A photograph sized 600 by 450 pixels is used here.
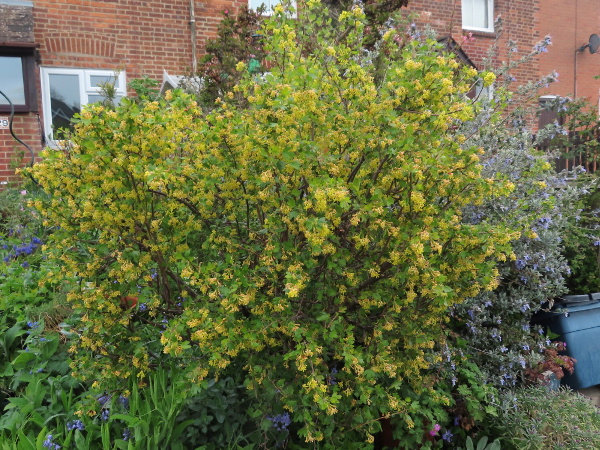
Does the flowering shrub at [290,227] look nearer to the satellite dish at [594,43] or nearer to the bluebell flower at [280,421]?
the bluebell flower at [280,421]

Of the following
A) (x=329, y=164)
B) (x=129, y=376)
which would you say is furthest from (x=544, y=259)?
(x=129, y=376)

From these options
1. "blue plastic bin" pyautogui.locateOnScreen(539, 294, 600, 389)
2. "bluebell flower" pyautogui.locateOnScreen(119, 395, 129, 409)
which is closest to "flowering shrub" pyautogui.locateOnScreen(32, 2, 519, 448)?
"bluebell flower" pyautogui.locateOnScreen(119, 395, 129, 409)

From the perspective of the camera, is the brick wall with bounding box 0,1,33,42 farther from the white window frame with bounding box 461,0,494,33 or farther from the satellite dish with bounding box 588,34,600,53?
the satellite dish with bounding box 588,34,600,53

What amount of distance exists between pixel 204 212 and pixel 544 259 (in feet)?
6.94

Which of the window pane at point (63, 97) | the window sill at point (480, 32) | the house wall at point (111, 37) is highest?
the window sill at point (480, 32)

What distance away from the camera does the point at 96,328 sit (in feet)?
7.00

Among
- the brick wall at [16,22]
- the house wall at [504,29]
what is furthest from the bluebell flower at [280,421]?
the house wall at [504,29]

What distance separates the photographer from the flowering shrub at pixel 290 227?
6.25 ft

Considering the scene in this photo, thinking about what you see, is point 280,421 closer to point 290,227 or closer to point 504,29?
point 290,227

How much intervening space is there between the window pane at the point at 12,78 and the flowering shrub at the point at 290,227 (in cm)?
599

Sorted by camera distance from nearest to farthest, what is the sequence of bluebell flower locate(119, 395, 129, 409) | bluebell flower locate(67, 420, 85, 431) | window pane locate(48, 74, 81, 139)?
bluebell flower locate(67, 420, 85, 431) < bluebell flower locate(119, 395, 129, 409) < window pane locate(48, 74, 81, 139)

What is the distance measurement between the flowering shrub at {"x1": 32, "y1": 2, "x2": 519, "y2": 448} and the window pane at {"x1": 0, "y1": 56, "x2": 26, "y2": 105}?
19.6ft

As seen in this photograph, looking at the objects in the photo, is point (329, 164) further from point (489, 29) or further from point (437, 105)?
point (489, 29)

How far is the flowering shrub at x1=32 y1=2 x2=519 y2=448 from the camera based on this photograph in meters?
1.91
